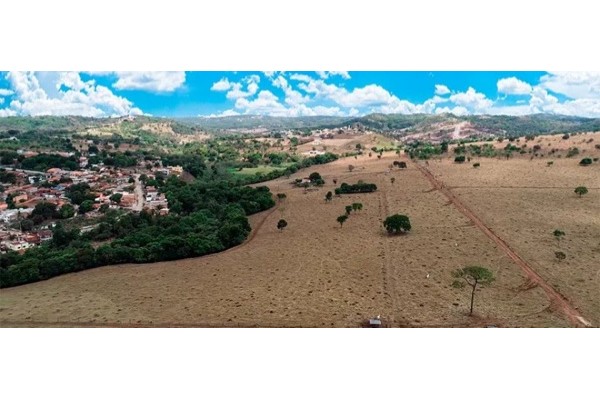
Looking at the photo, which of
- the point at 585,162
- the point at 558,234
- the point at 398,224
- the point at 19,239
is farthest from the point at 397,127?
the point at 19,239

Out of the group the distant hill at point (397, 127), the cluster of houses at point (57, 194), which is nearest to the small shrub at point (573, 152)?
the cluster of houses at point (57, 194)

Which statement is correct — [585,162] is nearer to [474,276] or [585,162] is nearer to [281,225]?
[281,225]

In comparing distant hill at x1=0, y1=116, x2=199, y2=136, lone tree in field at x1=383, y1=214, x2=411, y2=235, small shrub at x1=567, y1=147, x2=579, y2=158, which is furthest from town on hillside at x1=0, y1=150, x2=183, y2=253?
distant hill at x1=0, y1=116, x2=199, y2=136

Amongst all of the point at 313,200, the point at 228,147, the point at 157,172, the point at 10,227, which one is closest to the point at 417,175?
the point at 313,200

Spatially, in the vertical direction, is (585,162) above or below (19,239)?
below

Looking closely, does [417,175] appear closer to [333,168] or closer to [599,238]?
[333,168]

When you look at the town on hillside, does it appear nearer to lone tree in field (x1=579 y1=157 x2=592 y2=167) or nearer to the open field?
the open field
